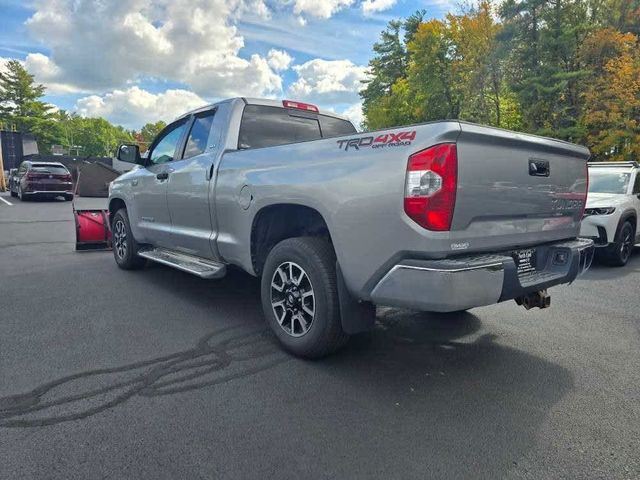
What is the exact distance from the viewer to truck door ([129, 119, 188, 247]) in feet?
16.9

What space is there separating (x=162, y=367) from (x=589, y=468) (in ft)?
8.81

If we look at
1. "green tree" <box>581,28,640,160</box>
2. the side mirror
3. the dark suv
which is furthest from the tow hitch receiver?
the dark suv

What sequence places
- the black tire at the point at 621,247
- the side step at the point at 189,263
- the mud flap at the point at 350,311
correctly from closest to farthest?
the mud flap at the point at 350,311 → the side step at the point at 189,263 → the black tire at the point at 621,247

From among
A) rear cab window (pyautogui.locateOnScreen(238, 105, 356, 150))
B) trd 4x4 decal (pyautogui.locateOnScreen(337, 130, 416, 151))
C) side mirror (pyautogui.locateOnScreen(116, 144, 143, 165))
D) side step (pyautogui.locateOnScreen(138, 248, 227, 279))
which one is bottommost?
side step (pyautogui.locateOnScreen(138, 248, 227, 279))

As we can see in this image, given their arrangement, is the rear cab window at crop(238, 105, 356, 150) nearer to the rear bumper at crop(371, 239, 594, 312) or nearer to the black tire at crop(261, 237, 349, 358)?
the black tire at crop(261, 237, 349, 358)

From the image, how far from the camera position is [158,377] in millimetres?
3076

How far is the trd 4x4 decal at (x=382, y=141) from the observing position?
8.57 ft

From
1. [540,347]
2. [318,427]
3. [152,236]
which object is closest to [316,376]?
[318,427]

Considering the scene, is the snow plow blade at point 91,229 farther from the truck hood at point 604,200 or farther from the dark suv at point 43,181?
the dark suv at point 43,181

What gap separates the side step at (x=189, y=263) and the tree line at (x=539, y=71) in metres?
20.7

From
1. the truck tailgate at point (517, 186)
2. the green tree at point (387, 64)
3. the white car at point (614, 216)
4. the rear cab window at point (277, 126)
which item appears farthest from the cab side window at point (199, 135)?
the green tree at point (387, 64)

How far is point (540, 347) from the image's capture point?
12.2 ft

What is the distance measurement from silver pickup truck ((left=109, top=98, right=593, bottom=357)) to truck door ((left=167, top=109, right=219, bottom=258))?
22 mm

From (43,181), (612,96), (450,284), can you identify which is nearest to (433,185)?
(450,284)
